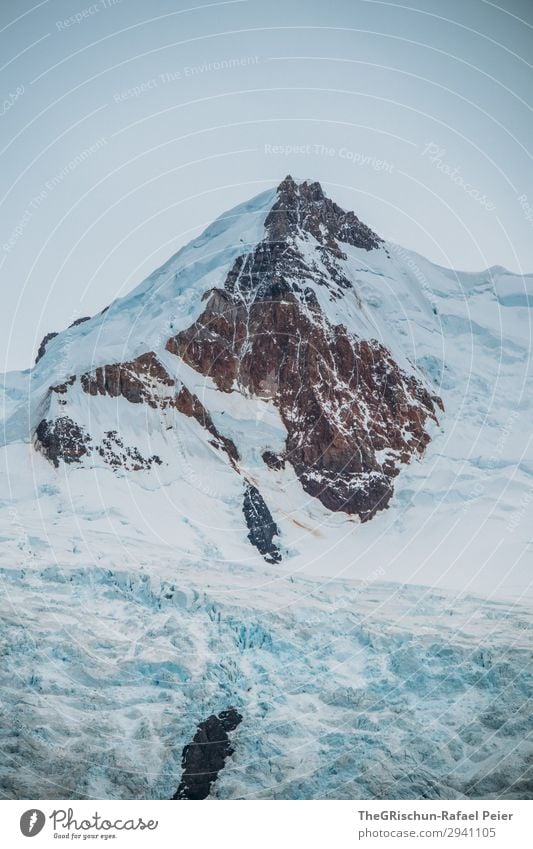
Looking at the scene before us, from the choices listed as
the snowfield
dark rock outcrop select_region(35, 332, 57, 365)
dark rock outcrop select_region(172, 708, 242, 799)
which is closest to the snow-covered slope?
the snowfield

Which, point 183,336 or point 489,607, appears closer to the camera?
point 489,607

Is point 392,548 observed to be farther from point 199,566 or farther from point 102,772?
point 102,772

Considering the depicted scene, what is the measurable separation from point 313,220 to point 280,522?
1945 cm

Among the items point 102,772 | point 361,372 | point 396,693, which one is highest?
point 361,372

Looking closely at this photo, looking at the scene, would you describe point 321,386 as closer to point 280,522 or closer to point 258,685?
point 280,522

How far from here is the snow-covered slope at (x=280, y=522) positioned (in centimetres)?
2738

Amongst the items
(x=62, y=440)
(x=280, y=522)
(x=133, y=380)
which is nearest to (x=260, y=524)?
(x=280, y=522)

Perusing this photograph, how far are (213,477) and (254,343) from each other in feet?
28.7

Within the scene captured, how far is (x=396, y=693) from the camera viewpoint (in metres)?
29.6

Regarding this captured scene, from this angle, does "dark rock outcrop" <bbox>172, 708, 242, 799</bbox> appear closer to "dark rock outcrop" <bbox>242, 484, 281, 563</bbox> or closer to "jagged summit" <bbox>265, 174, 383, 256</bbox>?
"dark rock outcrop" <bbox>242, 484, 281, 563</bbox>

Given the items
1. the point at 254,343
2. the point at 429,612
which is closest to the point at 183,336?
the point at 254,343

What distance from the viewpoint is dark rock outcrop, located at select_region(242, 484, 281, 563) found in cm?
3723

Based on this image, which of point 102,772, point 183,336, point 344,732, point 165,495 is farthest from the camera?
point 183,336

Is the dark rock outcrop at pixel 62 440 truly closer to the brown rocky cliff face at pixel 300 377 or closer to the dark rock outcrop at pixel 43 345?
the brown rocky cliff face at pixel 300 377
